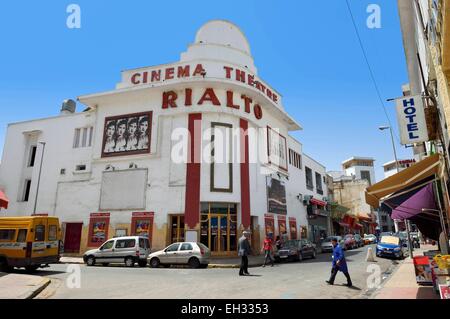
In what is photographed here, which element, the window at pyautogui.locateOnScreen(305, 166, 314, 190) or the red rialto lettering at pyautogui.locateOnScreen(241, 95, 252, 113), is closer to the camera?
the red rialto lettering at pyautogui.locateOnScreen(241, 95, 252, 113)

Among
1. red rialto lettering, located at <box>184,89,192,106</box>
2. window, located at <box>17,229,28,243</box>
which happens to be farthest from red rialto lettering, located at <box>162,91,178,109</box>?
window, located at <box>17,229,28,243</box>

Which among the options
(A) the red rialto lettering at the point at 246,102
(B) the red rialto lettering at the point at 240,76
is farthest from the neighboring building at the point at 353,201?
(B) the red rialto lettering at the point at 240,76

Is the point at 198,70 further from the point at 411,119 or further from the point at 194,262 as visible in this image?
the point at 411,119

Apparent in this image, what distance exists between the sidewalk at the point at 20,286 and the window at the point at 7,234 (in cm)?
280

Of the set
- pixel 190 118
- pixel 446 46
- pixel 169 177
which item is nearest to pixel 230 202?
pixel 169 177

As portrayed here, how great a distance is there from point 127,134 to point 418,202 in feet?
71.0

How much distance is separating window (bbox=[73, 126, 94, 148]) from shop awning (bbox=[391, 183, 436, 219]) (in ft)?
81.1

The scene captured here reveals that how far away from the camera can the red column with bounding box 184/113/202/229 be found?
876 inches

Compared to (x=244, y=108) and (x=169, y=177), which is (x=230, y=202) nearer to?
(x=169, y=177)

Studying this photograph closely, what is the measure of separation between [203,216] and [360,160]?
6924 centimetres

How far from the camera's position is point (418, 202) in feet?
32.1

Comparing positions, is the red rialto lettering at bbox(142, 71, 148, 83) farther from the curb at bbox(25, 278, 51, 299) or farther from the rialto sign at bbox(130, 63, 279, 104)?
the curb at bbox(25, 278, 51, 299)

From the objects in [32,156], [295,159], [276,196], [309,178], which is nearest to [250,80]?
[276,196]

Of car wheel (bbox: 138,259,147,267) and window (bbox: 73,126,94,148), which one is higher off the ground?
window (bbox: 73,126,94,148)
